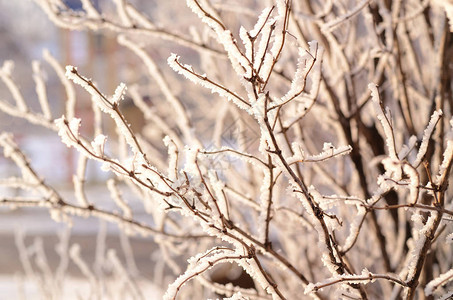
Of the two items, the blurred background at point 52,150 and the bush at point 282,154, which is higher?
the blurred background at point 52,150

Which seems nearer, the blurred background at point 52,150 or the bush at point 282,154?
the bush at point 282,154

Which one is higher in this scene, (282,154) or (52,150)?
(52,150)

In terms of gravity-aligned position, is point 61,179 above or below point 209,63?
above

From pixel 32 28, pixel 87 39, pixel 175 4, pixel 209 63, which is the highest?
pixel 32 28

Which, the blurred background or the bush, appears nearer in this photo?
the bush

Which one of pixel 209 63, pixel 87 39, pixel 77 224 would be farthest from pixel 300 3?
pixel 87 39

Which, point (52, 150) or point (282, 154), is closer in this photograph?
point (282, 154)

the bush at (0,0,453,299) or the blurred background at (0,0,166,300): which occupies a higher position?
the blurred background at (0,0,166,300)

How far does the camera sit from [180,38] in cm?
206

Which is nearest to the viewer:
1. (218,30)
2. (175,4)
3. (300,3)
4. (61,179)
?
(218,30)

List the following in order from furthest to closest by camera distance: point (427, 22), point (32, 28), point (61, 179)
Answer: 1. point (32, 28)
2. point (61, 179)
3. point (427, 22)

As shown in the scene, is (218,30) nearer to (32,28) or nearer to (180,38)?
(180,38)

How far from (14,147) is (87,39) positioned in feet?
52.0

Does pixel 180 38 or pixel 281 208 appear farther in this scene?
pixel 180 38
